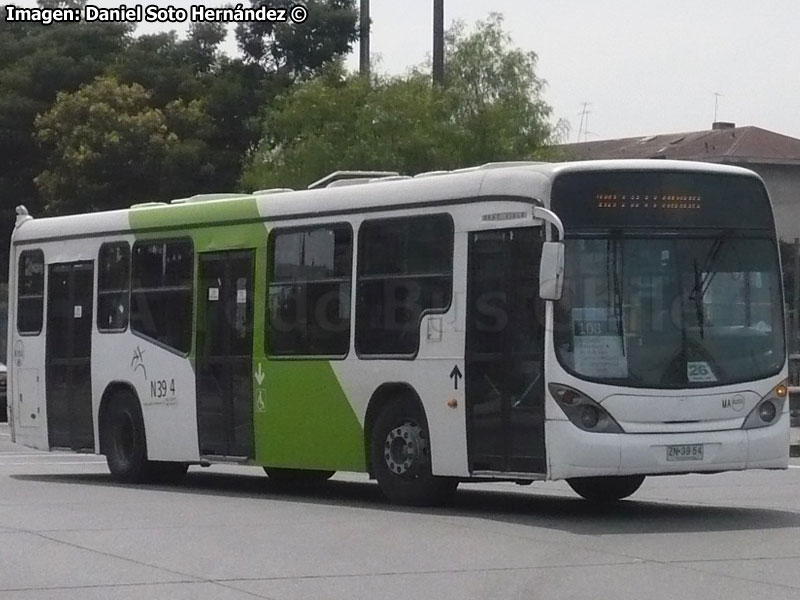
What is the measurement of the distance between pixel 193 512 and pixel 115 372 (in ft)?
14.7

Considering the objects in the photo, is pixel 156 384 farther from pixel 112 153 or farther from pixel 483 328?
pixel 112 153

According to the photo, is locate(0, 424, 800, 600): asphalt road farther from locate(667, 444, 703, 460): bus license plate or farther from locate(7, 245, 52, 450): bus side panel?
locate(7, 245, 52, 450): bus side panel

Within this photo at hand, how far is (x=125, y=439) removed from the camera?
65.4ft

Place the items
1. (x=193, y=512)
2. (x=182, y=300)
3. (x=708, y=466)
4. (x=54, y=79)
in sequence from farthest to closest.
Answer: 1. (x=54, y=79)
2. (x=182, y=300)
3. (x=193, y=512)
4. (x=708, y=466)

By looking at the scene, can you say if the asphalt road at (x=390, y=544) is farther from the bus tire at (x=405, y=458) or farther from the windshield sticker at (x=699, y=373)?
the windshield sticker at (x=699, y=373)

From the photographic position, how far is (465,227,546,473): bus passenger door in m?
14.5

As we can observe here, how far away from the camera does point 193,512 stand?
51.5 feet

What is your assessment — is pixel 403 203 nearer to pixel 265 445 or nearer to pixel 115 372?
pixel 265 445

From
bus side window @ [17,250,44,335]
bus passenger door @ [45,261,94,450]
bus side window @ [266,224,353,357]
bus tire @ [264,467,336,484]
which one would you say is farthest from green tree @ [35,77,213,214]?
bus side window @ [266,224,353,357]

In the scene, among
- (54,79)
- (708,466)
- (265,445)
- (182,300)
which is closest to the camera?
(708,466)

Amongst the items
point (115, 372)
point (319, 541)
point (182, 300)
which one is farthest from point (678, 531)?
point (115, 372)

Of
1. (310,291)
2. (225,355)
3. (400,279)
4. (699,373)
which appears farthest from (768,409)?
(225,355)

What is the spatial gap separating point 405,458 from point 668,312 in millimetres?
2724

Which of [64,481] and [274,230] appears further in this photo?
[64,481]
